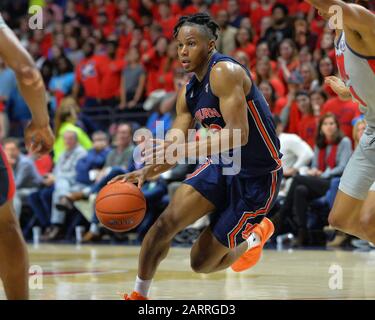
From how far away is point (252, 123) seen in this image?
5.02 m

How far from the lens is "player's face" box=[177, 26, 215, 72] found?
4938mm

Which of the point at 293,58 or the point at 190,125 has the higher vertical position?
the point at 190,125

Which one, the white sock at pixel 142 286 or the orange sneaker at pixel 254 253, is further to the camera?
the orange sneaker at pixel 254 253

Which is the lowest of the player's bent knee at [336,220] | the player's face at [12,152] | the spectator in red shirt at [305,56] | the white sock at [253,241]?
the player's face at [12,152]

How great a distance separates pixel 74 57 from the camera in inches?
624

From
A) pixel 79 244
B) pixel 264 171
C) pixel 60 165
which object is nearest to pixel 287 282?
pixel 264 171

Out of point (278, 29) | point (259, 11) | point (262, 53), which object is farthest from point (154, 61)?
point (262, 53)

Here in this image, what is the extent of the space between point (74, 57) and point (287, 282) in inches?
410

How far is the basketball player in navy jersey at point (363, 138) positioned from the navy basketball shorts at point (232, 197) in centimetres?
54

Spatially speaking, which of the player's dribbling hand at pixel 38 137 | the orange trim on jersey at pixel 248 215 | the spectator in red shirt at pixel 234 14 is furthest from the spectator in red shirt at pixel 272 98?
the player's dribbling hand at pixel 38 137

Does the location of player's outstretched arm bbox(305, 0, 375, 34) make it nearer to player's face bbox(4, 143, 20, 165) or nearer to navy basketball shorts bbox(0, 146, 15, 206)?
navy basketball shorts bbox(0, 146, 15, 206)

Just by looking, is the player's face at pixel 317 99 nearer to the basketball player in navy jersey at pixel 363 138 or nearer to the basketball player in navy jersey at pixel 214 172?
the basketball player in navy jersey at pixel 363 138

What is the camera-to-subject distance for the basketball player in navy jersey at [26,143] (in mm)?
3195
